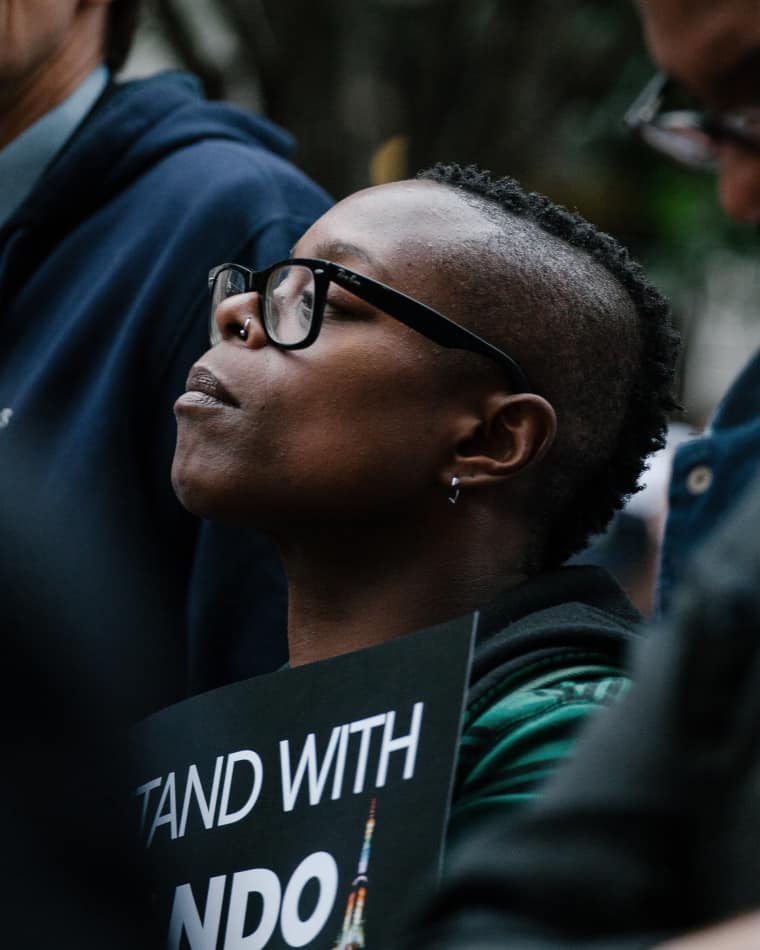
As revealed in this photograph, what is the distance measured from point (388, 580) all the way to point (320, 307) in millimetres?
414

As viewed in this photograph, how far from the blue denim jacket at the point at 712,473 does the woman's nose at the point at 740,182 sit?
1284 millimetres

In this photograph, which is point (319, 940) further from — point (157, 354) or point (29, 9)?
point (29, 9)

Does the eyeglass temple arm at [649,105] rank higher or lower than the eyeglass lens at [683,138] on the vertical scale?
higher

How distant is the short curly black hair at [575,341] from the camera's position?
7.89 ft

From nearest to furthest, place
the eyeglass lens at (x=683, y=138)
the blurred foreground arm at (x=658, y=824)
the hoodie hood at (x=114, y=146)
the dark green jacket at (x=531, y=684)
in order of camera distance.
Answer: the blurred foreground arm at (x=658, y=824)
the eyeglass lens at (x=683, y=138)
the dark green jacket at (x=531, y=684)
the hoodie hood at (x=114, y=146)

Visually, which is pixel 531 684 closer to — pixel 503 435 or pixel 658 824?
pixel 503 435

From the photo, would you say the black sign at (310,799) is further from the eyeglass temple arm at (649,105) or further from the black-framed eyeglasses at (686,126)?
the eyeglass temple arm at (649,105)

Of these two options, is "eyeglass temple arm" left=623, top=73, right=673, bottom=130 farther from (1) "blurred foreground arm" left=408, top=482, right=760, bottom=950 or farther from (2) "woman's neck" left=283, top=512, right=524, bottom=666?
(1) "blurred foreground arm" left=408, top=482, right=760, bottom=950

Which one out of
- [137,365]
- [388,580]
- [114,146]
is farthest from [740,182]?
[114,146]

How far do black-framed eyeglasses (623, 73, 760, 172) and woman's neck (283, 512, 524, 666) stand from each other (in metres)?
0.64

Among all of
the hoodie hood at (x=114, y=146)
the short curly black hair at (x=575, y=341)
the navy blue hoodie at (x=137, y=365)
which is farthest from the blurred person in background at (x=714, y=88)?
the hoodie hood at (x=114, y=146)

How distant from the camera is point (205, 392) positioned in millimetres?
2420

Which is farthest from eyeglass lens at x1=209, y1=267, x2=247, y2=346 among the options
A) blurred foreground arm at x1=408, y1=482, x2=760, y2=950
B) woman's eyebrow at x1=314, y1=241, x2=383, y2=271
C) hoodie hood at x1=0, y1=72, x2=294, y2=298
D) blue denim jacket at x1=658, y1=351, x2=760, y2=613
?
blurred foreground arm at x1=408, y1=482, x2=760, y2=950

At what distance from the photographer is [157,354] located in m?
2.82
